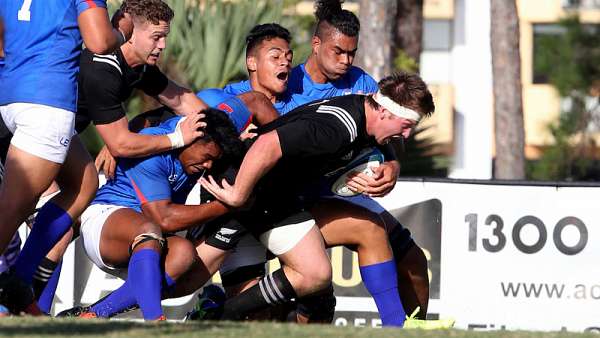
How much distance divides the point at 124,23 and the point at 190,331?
2102mm

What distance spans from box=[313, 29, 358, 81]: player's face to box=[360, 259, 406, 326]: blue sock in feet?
3.97

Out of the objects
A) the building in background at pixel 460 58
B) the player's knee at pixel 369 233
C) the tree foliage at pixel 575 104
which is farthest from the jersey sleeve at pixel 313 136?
the tree foliage at pixel 575 104

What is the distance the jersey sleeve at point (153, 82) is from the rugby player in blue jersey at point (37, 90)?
805 millimetres

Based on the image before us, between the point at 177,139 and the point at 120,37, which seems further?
the point at 177,139

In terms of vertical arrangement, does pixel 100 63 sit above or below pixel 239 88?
above

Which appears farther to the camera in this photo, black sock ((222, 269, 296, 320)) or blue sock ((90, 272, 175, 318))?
black sock ((222, 269, 296, 320))

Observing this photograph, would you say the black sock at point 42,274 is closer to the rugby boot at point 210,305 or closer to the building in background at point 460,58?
→ the rugby boot at point 210,305

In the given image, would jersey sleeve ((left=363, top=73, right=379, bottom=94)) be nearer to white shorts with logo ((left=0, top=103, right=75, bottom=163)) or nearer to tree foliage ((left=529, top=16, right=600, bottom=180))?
white shorts with logo ((left=0, top=103, right=75, bottom=163))

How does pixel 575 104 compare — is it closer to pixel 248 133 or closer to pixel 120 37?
pixel 248 133

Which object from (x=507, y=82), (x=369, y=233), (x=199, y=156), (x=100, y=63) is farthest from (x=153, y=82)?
(x=507, y=82)

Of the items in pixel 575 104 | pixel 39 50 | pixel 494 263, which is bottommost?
pixel 494 263

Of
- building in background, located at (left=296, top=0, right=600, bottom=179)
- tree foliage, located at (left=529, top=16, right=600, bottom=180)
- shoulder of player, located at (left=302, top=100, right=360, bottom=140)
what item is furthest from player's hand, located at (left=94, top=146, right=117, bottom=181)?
tree foliage, located at (left=529, top=16, right=600, bottom=180)

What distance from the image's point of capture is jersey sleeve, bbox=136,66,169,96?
7453mm

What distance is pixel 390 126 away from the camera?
275 inches
